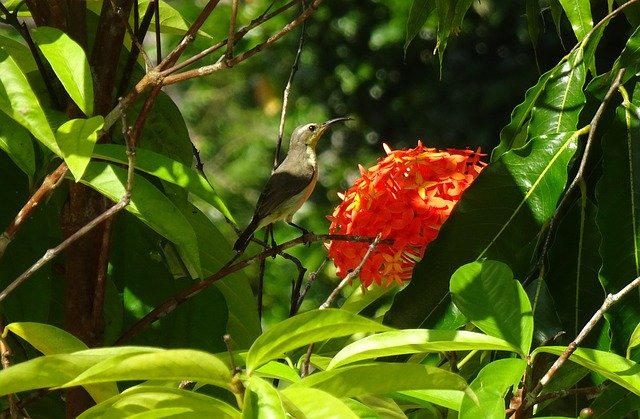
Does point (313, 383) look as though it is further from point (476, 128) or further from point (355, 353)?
point (476, 128)

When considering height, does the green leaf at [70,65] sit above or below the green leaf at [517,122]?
above

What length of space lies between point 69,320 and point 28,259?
108 mm

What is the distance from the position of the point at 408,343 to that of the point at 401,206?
78 centimetres

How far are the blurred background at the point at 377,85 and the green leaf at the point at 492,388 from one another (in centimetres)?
508

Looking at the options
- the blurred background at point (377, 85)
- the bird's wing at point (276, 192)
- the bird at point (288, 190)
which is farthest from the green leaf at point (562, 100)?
the blurred background at point (377, 85)

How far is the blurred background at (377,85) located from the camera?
21.5ft

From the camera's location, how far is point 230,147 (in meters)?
7.48

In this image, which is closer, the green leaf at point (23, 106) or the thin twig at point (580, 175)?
the green leaf at point (23, 106)

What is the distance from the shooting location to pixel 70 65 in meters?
1.21

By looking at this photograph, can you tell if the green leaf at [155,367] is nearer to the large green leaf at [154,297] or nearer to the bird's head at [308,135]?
the large green leaf at [154,297]

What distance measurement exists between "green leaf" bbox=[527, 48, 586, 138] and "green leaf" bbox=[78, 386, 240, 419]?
32.2 inches

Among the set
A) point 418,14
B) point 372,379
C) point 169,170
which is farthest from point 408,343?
point 418,14

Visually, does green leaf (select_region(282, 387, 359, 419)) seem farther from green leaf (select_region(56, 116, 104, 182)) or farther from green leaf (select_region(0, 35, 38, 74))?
green leaf (select_region(0, 35, 38, 74))

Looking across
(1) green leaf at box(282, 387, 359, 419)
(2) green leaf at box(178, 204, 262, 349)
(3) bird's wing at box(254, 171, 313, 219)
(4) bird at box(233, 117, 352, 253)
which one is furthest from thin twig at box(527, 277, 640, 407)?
(3) bird's wing at box(254, 171, 313, 219)
